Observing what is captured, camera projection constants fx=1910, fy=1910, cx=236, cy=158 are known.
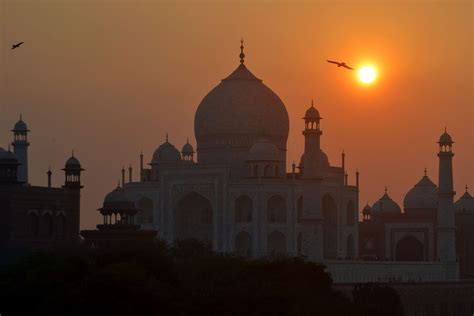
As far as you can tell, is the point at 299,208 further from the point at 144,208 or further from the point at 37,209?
the point at 37,209

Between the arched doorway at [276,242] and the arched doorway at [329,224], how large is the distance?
2.24m

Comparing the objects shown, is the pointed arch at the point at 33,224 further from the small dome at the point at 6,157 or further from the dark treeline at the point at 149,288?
the dark treeline at the point at 149,288

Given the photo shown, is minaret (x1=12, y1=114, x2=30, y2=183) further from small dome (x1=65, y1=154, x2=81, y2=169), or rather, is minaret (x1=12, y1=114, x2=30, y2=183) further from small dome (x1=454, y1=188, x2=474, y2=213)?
small dome (x1=454, y1=188, x2=474, y2=213)

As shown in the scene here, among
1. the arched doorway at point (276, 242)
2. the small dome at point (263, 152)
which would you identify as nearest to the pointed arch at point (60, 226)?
the arched doorway at point (276, 242)

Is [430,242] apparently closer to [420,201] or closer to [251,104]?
[420,201]

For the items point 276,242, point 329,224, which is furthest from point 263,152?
point 329,224

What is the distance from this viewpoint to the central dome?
264ft

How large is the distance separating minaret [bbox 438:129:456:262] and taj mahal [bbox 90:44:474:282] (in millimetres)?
42

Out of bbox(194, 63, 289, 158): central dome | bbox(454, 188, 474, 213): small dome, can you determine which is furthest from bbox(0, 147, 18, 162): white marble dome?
bbox(454, 188, 474, 213): small dome

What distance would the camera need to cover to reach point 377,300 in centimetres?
6122

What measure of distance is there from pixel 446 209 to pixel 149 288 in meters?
33.4

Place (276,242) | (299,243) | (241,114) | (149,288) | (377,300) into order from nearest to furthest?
(149,288) → (377,300) → (299,243) → (276,242) → (241,114)

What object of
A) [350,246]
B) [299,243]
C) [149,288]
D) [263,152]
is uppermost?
[263,152]

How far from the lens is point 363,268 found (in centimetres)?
7575
